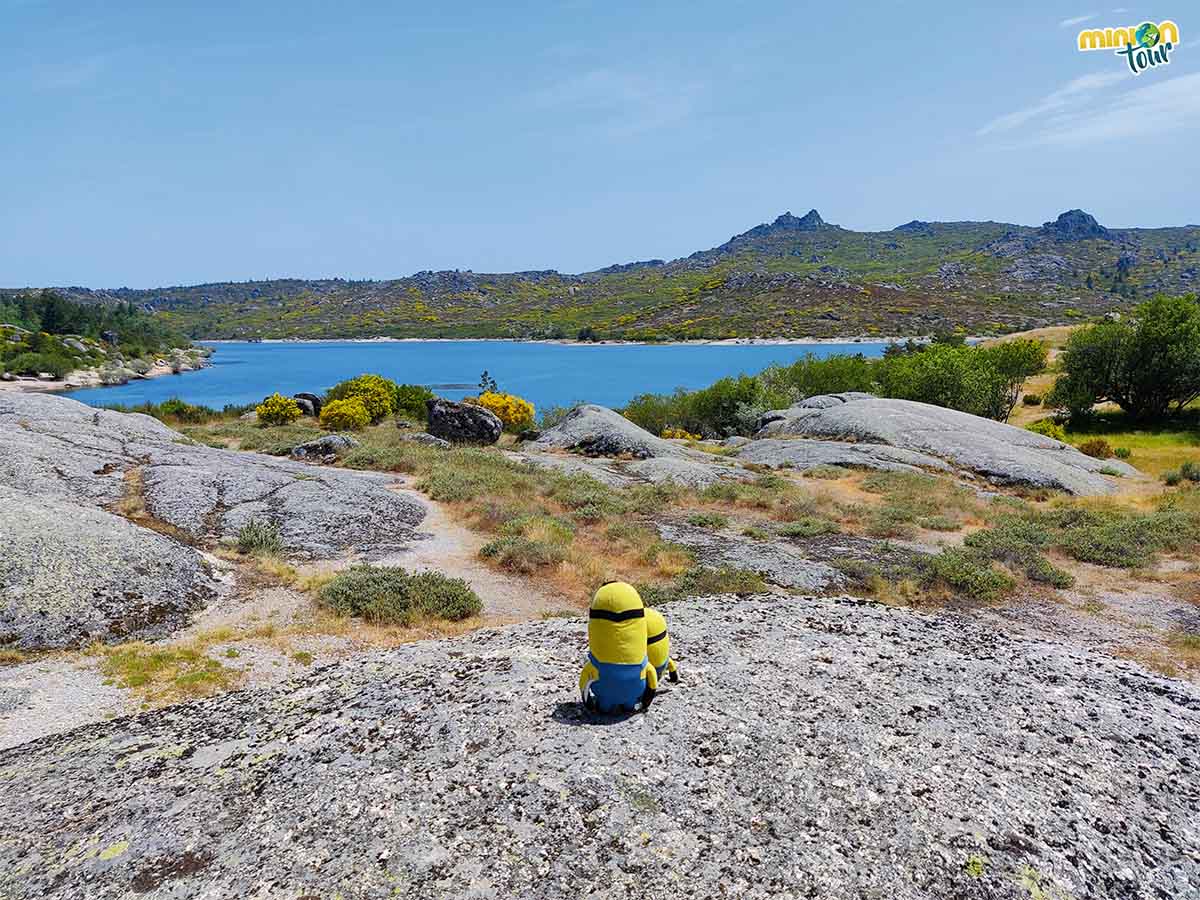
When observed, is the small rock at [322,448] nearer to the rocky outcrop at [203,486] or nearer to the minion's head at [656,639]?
the rocky outcrop at [203,486]

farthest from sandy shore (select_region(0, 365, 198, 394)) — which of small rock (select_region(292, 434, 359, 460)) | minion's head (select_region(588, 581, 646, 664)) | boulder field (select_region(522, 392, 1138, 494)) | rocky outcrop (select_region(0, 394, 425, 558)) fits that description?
minion's head (select_region(588, 581, 646, 664))

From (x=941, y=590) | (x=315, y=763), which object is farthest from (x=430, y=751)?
(x=941, y=590)

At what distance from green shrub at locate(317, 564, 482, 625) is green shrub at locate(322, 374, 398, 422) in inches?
1294

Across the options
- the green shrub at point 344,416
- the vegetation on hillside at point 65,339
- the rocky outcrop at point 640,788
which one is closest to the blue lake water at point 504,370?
the vegetation on hillside at point 65,339

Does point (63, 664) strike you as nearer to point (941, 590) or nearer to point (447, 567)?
point (447, 567)

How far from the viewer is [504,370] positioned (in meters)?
132

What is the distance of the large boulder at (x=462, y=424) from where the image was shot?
39.3m

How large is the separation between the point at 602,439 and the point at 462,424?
9.22 metres

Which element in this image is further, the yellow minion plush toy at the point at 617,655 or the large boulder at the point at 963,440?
the large boulder at the point at 963,440

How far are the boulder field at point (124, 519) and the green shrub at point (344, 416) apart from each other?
46.6ft

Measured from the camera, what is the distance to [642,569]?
16844 millimetres

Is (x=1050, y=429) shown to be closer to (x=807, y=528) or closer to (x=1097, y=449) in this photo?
(x=1097, y=449)

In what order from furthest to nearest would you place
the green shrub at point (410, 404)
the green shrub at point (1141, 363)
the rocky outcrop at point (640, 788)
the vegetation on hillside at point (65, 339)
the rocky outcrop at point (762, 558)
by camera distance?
the vegetation on hillside at point (65, 339) → the green shrub at point (410, 404) → the green shrub at point (1141, 363) → the rocky outcrop at point (762, 558) → the rocky outcrop at point (640, 788)

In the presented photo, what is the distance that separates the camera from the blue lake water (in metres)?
97.4
